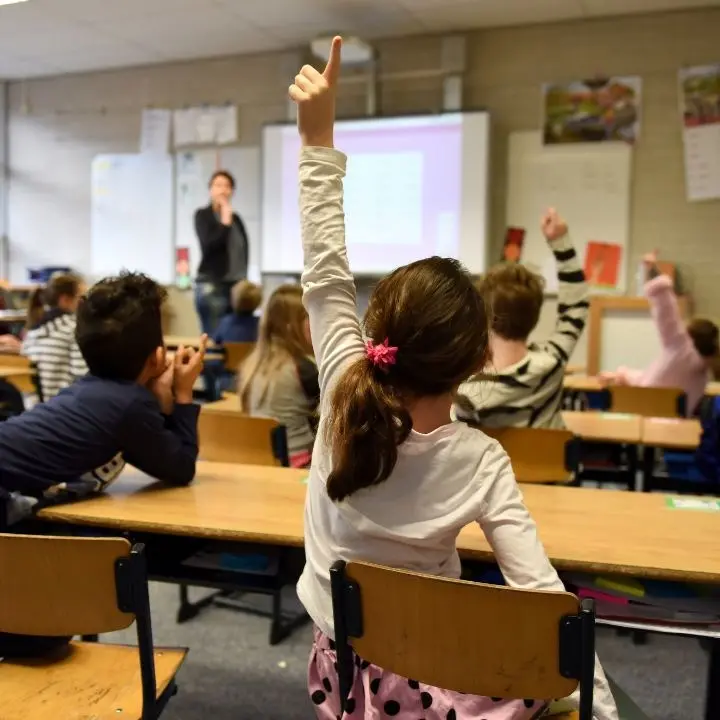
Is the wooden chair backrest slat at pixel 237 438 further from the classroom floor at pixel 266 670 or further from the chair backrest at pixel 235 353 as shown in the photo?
the chair backrest at pixel 235 353

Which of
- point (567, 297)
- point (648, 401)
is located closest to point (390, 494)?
point (567, 297)

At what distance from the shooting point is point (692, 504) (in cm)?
170

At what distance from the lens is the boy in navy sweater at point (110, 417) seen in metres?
1.65

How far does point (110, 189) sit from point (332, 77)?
22.3 feet

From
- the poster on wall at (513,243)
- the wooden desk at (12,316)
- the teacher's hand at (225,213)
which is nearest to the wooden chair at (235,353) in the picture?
the teacher's hand at (225,213)

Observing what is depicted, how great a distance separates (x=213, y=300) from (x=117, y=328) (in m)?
4.56

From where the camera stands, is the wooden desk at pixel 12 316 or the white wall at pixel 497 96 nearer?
the white wall at pixel 497 96

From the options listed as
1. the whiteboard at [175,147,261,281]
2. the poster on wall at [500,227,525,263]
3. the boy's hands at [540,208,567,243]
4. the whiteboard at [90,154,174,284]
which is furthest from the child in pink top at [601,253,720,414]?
the whiteboard at [90,154,174,284]

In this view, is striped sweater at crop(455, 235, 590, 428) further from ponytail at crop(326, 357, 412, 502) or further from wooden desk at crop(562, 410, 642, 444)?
ponytail at crop(326, 357, 412, 502)

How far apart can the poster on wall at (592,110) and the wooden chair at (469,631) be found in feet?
17.2

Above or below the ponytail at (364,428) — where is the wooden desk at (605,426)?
below

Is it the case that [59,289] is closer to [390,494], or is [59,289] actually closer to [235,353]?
[235,353]

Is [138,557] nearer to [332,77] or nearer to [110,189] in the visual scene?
[332,77]

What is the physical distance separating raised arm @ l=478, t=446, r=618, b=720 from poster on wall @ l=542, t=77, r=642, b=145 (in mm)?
5084
